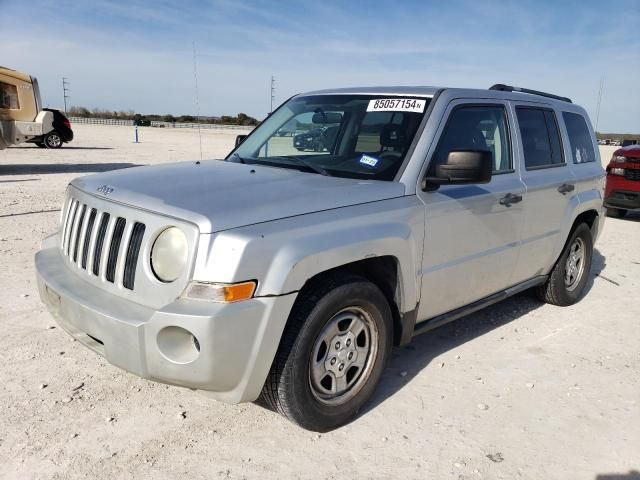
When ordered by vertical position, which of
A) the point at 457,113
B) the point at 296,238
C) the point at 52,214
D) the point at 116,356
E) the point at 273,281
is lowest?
the point at 52,214

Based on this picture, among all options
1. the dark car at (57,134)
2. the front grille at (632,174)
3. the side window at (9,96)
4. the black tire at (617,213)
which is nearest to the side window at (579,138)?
the front grille at (632,174)

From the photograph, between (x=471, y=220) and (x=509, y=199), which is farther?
(x=509, y=199)

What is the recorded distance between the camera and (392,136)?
3691mm

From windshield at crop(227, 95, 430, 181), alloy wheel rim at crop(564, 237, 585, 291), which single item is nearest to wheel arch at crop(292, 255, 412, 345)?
windshield at crop(227, 95, 430, 181)

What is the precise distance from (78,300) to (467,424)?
7.43ft

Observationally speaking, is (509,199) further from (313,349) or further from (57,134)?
(57,134)

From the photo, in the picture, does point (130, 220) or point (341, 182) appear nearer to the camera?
point (130, 220)

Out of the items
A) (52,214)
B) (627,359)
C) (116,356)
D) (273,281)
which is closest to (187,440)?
(116,356)

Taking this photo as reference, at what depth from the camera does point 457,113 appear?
381 cm

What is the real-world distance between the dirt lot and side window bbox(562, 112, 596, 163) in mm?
1600

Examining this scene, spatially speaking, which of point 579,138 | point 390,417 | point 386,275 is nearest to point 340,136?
point 386,275

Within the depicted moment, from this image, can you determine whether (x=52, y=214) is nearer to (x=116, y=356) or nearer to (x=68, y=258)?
(x=68, y=258)

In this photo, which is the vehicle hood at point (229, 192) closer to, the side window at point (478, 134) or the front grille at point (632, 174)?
the side window at point (478, 134)

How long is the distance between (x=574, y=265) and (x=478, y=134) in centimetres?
228
